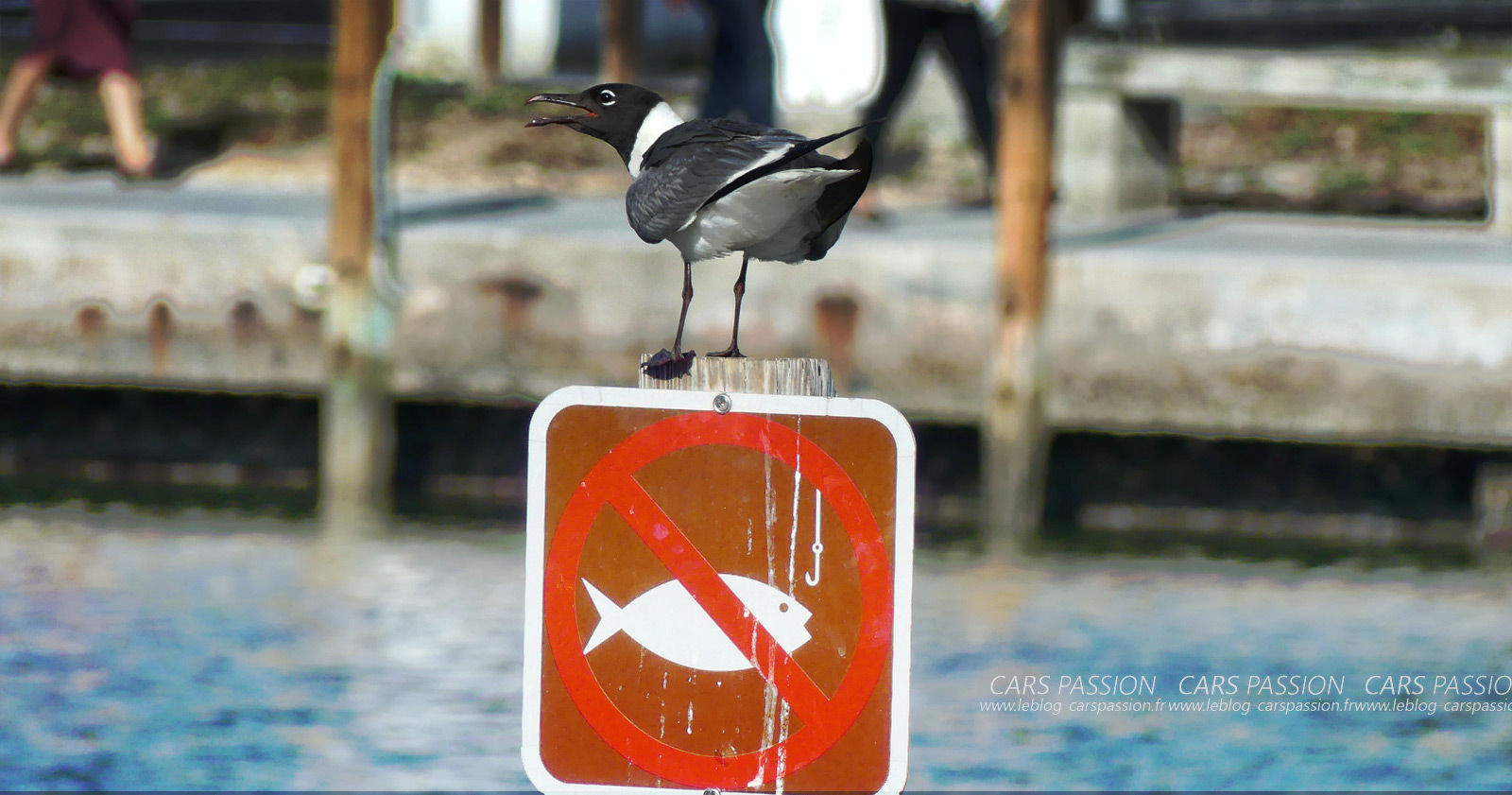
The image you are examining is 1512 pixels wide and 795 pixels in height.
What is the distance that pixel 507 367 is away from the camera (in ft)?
21.5

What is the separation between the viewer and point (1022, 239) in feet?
20.5

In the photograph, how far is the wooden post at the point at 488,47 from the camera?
407 inches

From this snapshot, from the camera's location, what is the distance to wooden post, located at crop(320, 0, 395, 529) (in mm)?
6480

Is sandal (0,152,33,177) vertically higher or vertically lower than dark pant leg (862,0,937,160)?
lower

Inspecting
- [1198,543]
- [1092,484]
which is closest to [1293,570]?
[1198,543]

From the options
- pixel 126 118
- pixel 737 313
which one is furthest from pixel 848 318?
pixel 737 313

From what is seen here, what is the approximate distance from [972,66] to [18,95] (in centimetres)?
394

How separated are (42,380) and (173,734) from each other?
243 cm

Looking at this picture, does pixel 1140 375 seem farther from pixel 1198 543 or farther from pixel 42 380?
pixel 42 380

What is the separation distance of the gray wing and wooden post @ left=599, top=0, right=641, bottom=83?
780 centimetres

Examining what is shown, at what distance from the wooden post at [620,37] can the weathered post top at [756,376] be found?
8.28m

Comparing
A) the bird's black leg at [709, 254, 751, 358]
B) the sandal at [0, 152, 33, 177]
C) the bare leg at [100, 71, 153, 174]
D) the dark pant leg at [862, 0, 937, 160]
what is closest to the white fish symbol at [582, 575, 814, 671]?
the bird's black leg at [709, 254, 751, 358]

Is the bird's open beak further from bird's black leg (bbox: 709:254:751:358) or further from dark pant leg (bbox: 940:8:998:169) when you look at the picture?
dark pant leg (bbox: 940:8:998:169)

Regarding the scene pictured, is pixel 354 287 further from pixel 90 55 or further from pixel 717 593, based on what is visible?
pixel 717 593
